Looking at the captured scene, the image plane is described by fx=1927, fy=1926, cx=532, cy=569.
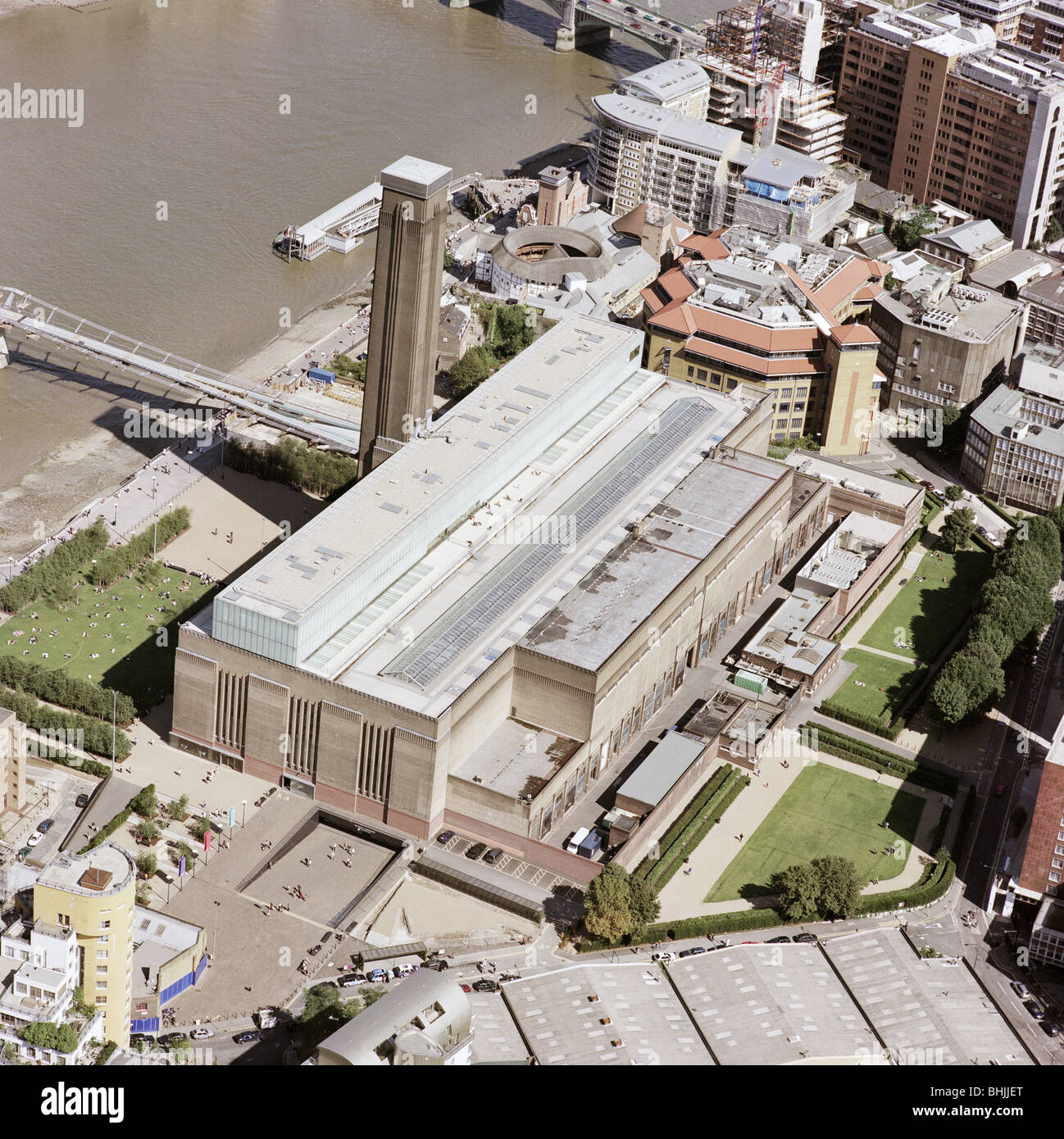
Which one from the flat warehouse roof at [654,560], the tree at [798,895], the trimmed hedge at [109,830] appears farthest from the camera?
the flat warehouse roof at [654,560]

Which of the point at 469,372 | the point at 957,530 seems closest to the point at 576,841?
the point at 957,530

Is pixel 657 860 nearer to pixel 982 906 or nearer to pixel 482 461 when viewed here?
pixel 982 906

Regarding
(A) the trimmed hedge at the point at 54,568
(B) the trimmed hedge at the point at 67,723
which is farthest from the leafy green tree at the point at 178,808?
(A) the trimmed hedge at the point at 54,568

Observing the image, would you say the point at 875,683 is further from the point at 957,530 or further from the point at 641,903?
the point at 641,903

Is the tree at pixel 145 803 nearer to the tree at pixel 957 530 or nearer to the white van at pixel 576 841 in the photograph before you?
the white van at pixel 576 841

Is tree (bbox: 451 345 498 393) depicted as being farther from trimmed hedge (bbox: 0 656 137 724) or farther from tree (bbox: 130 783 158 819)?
tree (bbox: 130 783 158 819)

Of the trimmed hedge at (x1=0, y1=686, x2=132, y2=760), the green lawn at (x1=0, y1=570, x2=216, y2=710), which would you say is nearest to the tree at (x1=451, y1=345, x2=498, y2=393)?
the green lawn at (x1=0, y1=570, x2=216, y2=710)
